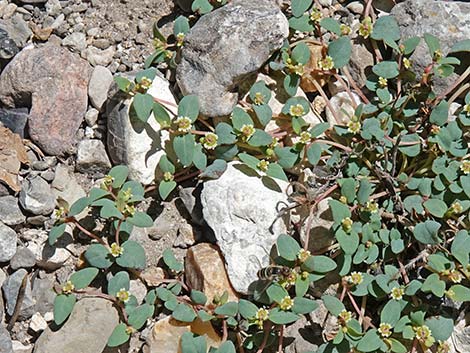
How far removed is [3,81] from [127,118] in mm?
656

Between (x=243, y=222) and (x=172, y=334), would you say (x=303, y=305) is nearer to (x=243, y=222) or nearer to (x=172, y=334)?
(x=243, y=222)

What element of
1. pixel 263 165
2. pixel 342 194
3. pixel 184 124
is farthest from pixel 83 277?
pixel 342 194

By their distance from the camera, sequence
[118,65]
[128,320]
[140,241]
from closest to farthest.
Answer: [128,320]
[140,241]
[118,65]

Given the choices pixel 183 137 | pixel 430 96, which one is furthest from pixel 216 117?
pixel 430 96

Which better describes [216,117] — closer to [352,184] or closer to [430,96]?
[352,184]

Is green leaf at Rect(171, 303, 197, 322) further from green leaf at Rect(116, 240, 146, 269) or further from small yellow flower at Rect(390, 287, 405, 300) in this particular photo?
small yellow flower at Rect(390, 287, 405, 300)

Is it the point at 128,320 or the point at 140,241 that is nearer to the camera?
the point at 128,320

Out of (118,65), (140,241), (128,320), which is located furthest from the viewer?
(118,65)

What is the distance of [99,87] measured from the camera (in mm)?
3893

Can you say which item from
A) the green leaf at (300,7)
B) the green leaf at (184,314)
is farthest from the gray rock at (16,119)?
the green leaf at (300,7)

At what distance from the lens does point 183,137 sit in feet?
11.8

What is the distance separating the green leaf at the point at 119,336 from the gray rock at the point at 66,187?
657 mm

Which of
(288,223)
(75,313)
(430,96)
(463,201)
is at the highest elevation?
(430,96)

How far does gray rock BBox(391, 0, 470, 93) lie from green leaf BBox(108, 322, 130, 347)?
5.93 ft
